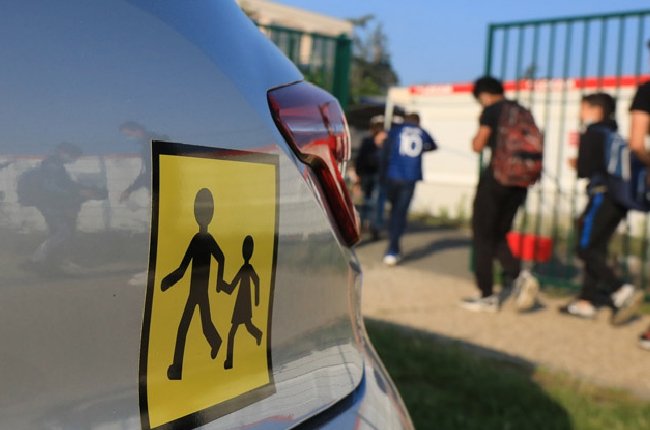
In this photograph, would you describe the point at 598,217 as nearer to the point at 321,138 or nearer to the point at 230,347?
the point at 321,138

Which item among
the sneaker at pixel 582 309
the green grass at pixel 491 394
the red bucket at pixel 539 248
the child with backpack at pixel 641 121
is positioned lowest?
the green grass at pixel 491 394

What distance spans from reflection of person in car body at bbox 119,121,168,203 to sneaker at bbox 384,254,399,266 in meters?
7.48

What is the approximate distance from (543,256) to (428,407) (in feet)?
15.3

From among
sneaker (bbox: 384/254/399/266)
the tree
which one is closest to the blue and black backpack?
sneaker (bbox: 384/254/399/266)

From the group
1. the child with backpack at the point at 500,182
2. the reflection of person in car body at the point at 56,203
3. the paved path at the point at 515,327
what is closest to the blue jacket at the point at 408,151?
the paved path at the point at 515,327

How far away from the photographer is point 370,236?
10.4 m

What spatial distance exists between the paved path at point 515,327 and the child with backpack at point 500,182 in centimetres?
21

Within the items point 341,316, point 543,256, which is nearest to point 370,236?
point 543,256

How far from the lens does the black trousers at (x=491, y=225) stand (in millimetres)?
5773

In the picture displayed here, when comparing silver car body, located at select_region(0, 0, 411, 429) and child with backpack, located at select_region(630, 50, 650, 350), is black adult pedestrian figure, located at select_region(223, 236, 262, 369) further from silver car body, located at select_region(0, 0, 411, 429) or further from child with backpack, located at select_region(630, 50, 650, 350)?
child with backpack, located at select_region(630, 50, 650, 350)

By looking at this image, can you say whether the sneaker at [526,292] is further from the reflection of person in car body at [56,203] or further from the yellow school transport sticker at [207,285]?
the reflection of person in car body at [56,203]

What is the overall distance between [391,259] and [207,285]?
7.40 meters

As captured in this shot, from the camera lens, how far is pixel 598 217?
582cm

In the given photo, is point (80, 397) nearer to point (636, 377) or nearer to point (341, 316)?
point (341, 316)
